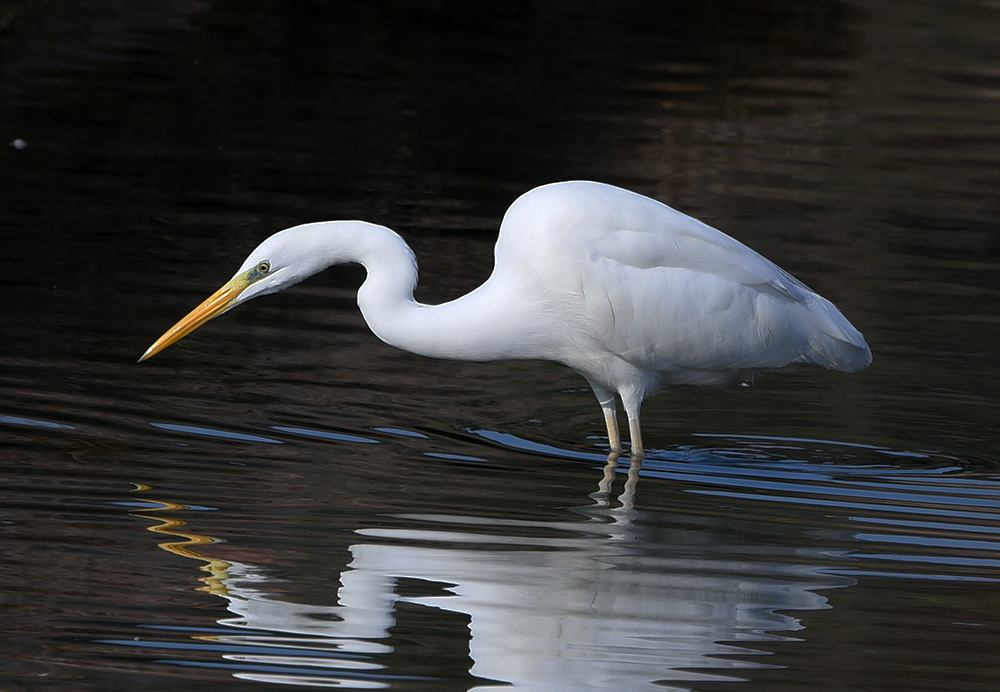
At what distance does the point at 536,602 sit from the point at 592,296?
1656 millimetres

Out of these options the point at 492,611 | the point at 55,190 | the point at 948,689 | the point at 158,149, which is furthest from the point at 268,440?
the point at 158,149

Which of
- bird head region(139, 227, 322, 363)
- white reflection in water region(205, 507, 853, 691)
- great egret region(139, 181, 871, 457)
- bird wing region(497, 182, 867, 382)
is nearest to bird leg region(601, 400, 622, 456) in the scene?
great egret region(139, 181, 871, 457)

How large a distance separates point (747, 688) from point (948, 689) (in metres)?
0.51

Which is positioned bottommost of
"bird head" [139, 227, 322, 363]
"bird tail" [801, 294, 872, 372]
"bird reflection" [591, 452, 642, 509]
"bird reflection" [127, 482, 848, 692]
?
"bird reflection" [591, 452, 642, 509]

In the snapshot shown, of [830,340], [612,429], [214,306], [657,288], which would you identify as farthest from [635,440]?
[214,306]

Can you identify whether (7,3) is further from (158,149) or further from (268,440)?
(268,440)

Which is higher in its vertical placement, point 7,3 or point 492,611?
point 7,3

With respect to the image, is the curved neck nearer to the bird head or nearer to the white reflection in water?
the bird head

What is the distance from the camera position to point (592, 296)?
600 centimetres

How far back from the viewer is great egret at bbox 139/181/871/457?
577 centimetres

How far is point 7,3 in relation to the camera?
17.7 metres

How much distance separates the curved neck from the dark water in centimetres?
47

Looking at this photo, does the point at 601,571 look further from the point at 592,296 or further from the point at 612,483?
the point at 592,296

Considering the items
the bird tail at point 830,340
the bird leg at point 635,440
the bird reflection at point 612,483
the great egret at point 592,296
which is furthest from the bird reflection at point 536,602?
the bird tail at point 830,340
